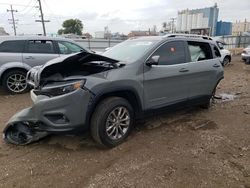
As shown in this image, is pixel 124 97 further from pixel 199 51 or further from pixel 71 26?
pixel 71 26

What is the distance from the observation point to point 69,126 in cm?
362

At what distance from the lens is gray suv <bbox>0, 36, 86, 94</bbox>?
7.31 m

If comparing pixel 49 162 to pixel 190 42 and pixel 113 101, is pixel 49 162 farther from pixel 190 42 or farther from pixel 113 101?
pixel 190 42

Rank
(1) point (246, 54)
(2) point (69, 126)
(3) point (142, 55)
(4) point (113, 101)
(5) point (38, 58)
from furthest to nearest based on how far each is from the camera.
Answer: (1) point (246, 54)
(5) point (38, 58)
(3) point (142, 55)
(4) point (113, 101)
(2) point (69, 126)

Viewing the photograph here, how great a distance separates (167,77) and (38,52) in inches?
185

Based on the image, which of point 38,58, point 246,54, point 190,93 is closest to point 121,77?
point 190,93

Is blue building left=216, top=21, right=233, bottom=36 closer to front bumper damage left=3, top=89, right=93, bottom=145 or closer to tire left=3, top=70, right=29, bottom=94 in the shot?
tire left=3, top=70, right=29, bottom=94

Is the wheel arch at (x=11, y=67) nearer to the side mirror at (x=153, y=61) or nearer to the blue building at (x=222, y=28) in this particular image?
the side mirror at (x=153, y=61)

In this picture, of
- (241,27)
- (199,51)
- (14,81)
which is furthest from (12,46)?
(241,27)

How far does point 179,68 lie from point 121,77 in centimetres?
142

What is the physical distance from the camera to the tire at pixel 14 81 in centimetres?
738

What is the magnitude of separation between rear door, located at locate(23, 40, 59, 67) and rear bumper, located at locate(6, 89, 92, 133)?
13.9 feet

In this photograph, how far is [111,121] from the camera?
3.96m

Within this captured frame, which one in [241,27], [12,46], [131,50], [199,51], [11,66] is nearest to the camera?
[131,50]
